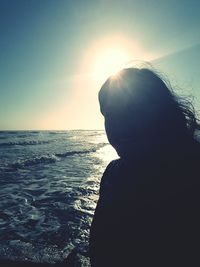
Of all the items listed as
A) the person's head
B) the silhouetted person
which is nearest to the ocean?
the silhouetted person

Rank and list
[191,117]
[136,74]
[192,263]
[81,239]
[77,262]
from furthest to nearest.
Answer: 1. [81,239]
2. [77,262]
3. [191,117]
4. [136,74]
5. [192,263]

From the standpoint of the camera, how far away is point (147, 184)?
1.46 m

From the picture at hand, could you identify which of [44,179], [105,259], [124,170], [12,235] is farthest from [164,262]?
[44,179]

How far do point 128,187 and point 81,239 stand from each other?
422 cm

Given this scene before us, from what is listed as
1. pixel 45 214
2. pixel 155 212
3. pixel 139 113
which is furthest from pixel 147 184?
pixel 45 214

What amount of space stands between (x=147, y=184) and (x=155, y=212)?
146 millimetres

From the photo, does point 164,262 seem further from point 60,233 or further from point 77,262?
point 60,233

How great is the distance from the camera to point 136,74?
6.14ft

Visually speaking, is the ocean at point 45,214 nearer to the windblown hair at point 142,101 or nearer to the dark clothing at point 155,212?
the dark clothing at point 155,212

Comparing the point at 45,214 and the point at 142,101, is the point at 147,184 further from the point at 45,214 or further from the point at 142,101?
the point at 45,214

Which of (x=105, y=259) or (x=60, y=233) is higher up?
(x=105, y=259)

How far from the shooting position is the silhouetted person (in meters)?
1.38

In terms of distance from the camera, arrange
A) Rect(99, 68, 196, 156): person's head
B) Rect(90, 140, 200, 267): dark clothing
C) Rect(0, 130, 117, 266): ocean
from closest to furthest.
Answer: Rect(90, 140, 200, 267): dark clothing < Rect(99, 68, 196, 156): person's head < Rect(0, 130, 117, 266): ocean

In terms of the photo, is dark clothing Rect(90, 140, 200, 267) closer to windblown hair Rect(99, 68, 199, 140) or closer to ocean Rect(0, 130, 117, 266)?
windblown hair Rect(99, 68, 199, 140)
